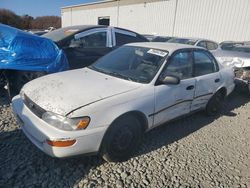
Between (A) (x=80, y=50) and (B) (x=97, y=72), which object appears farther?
(A) (x=80, y=50)

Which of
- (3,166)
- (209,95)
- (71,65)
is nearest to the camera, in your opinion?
(3,166)

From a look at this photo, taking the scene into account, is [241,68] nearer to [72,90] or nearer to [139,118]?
[139,118]

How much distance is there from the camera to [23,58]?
4.32m

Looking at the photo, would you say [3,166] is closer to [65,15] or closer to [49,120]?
[49,120]

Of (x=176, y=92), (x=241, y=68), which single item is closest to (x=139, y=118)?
(x=176, y=92)

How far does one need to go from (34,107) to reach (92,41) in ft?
11.0

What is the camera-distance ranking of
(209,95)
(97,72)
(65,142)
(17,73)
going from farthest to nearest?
(17,73)
(209,95)
(97,72)
(65,142)

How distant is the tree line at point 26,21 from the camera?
3494 centimetres

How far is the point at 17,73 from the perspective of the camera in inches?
179

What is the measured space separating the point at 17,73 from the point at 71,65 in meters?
1.22

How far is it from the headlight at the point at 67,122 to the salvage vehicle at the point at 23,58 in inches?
92.2

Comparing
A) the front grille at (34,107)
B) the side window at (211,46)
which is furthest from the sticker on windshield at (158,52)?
the side window at (211,46)

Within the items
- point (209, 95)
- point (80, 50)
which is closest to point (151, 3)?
point (80, 50)

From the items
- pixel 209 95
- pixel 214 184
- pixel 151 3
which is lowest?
pixel 214 184
